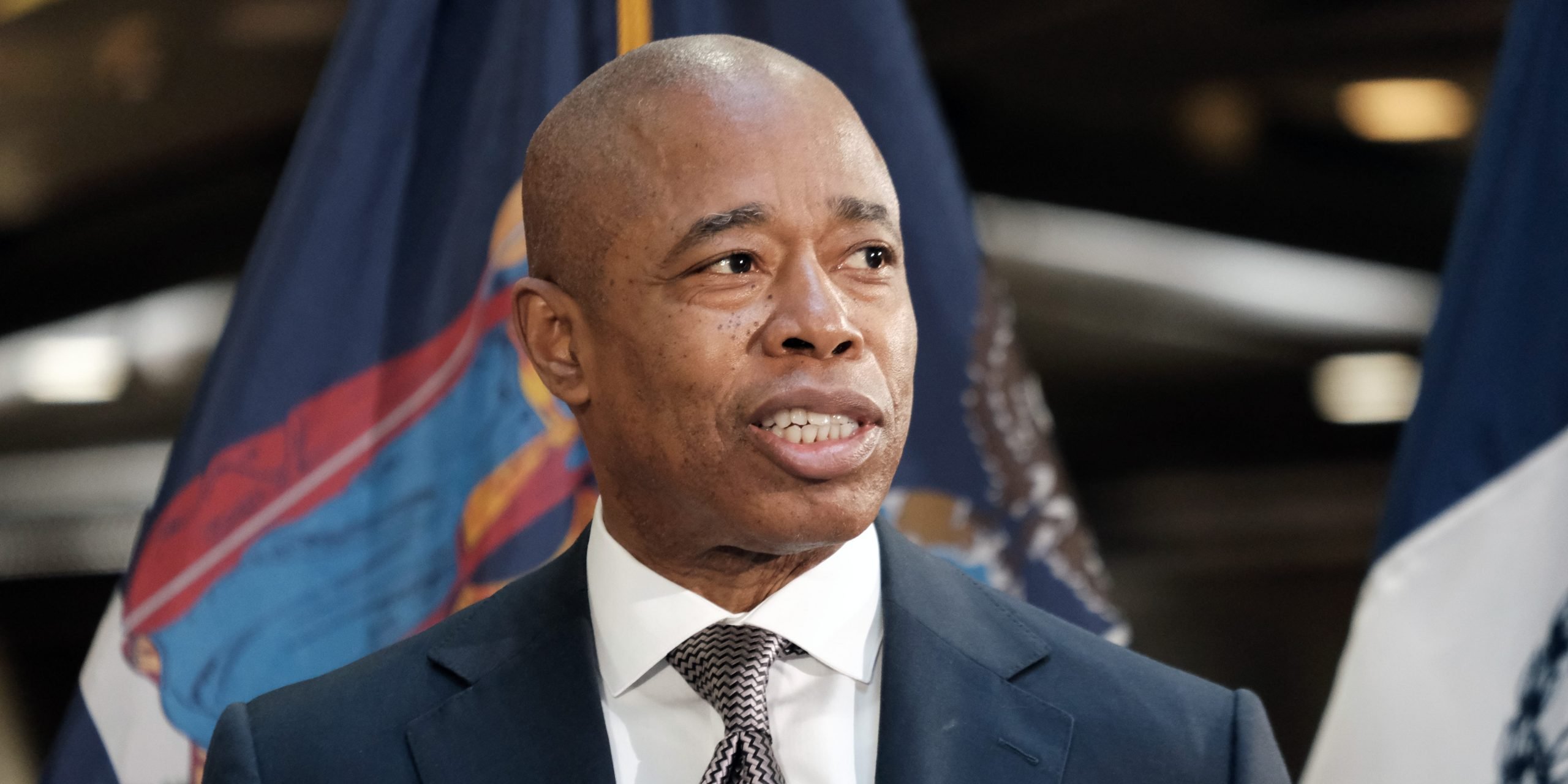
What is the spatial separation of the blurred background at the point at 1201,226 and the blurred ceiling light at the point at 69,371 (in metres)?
0.26

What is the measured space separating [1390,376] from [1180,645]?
653 mm

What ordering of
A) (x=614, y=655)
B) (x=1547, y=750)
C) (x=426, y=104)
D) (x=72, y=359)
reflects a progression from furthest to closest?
(x=72, y=359) → (x=426, y=104) → (x=1547, y=750) → (x=614, y=655)

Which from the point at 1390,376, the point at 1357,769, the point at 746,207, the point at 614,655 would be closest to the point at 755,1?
the point at 746,207

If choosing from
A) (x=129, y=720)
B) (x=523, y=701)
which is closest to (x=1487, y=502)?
(x=523, y=701)

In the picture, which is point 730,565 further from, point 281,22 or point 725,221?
point 281,22

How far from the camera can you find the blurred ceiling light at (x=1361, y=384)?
3164mm

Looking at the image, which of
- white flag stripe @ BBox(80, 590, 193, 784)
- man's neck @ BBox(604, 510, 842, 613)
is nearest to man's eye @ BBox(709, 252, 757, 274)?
man's neck @ BBox(604, 510, 842, 613)

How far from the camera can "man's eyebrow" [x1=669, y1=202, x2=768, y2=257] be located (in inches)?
58.4

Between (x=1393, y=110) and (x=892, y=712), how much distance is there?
2.12 m

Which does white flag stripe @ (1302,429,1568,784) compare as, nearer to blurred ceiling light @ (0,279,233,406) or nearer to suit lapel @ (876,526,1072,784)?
suit lapel @ (876,526,1072,784)

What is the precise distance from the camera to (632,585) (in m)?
1.60

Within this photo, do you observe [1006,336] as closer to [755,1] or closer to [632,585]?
[755,1]

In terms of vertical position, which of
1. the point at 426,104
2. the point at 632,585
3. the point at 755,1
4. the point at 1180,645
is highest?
the point at 755,1

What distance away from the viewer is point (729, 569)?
1.58 metres
